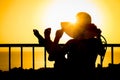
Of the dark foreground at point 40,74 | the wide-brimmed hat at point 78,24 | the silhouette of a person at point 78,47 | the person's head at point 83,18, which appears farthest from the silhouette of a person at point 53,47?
the dark foreground at point 40,74

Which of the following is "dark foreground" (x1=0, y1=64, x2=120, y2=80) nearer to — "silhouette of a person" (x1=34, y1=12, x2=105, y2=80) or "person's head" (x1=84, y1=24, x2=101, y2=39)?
"silhouette of a person" (x1=34, y1=12, x2=105, y2=80)

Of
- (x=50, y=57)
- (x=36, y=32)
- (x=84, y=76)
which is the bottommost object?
(x=84, y=76)

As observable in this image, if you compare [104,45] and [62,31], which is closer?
[62,31]

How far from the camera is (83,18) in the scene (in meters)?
4.22

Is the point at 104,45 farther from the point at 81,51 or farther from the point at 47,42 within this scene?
the point at 47,42

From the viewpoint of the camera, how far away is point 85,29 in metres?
4.20

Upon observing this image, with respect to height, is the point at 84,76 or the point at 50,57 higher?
the point at 50,57

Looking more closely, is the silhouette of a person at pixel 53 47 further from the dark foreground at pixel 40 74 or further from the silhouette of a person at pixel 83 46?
the dark foreground at pixel 40 74

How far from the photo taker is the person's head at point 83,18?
4.20 meters

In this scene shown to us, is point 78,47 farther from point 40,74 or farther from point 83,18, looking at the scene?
point 40,74

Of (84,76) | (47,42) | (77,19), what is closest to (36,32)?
(47,42)

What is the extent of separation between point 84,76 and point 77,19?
30.8 inches

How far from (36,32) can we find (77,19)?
557 millimetres

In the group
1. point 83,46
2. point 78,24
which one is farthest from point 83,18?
point 83,46
